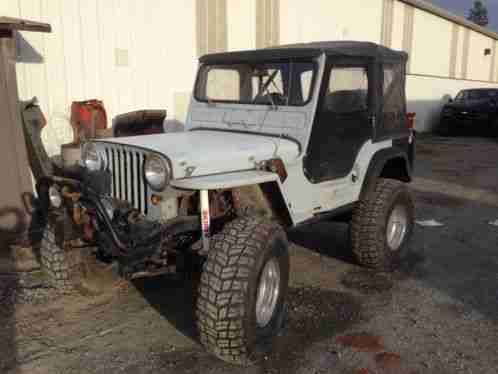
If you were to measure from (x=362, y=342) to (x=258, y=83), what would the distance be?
224cm

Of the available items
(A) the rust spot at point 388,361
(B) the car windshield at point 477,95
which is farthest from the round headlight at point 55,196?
(B) the car windshield at point 477,95

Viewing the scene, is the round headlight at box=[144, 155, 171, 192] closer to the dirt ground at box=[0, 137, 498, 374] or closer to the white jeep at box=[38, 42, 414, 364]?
the white jeep at box=[38, 42, 414, 364]

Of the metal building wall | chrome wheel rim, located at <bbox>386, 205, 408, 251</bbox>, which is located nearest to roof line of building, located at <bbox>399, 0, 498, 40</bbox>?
the metal building wall

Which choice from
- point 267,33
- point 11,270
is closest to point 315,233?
point 11,270

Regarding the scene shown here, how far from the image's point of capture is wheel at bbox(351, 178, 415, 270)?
14.5 feet

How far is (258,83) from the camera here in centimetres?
423

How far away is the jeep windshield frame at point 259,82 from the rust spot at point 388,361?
1.94m

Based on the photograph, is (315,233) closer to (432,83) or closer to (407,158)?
(407,158)

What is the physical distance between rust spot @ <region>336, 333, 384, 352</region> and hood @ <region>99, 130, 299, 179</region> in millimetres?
1329

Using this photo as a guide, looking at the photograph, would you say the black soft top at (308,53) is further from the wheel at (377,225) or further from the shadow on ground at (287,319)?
the shadow on ground at (287,319)

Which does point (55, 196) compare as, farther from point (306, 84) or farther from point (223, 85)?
point (306, 84)

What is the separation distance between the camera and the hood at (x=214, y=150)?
3.13 metres

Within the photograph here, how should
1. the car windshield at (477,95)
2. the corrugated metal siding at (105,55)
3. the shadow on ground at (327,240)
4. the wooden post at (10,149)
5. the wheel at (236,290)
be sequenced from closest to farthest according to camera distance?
the wheel at (236,290), the shadow on ground at (327,240), the wooden post at (10,149), the corrugated metal siding at (105,55), the car windshield at (477,95)

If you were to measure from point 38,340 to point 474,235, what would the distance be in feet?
15.8
